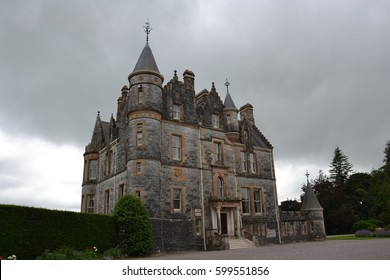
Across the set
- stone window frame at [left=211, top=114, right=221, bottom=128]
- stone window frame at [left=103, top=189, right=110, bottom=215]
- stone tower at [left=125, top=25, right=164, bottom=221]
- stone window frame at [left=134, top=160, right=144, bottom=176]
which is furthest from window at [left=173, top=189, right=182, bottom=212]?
stone window frame at [left=211, top=114, right=221, bottom=128]

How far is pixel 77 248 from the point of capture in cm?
1933

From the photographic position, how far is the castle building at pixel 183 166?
25625mm

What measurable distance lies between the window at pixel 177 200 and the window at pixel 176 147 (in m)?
2.82

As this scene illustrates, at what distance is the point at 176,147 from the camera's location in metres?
28.2

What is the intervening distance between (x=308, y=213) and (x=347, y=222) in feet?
54.9

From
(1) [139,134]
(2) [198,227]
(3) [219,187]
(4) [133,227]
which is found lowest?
(2) [198,227]

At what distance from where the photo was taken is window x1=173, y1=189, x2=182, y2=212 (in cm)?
2666

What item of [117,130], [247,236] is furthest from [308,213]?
[117,130]

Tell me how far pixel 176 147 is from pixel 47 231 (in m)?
13.0

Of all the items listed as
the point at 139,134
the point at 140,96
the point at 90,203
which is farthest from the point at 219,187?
the point at 90,203

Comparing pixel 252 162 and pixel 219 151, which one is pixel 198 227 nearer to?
pixel 219 151

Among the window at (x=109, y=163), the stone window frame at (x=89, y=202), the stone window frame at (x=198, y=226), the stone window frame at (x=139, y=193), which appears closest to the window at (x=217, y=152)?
the stone window frame at (x=198, y=226)

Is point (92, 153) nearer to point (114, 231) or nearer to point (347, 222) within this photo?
point (114, 231)

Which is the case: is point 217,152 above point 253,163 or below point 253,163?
above
